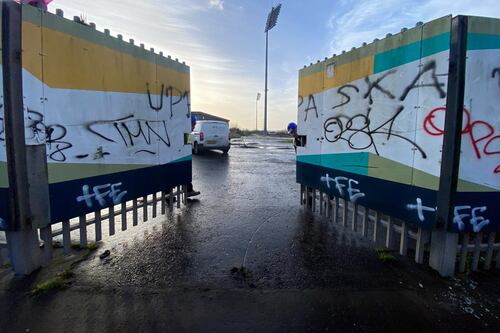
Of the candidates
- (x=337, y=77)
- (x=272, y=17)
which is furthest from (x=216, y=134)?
(x=272, y=17)

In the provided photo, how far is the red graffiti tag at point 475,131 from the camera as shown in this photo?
10.4 ft

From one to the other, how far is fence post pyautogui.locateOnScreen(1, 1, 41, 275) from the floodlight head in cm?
3709

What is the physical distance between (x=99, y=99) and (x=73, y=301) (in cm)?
231

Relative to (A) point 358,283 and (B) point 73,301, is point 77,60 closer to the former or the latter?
(B) point 73,301

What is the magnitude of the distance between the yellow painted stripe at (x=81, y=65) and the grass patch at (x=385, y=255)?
4.05m

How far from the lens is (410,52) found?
134 inches

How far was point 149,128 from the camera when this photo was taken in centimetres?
469

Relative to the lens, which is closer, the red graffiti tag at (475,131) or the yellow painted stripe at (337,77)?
the red graffiti tag at (475,131)

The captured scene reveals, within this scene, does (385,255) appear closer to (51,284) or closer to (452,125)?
(452,125)

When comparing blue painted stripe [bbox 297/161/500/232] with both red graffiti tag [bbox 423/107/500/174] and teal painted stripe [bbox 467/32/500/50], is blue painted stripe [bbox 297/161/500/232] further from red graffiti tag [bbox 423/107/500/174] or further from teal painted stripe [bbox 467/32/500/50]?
teal painted stripe [bbox 467/32/500/50]

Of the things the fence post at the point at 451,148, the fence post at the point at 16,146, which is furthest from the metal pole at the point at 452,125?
the fence post at the point at 16,146

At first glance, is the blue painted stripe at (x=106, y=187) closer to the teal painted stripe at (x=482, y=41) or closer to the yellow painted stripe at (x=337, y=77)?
the yellow painted stripe at (x=337, y=77)

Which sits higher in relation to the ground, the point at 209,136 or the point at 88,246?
the point at 209,136

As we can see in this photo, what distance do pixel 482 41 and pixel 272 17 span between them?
37.3 m
